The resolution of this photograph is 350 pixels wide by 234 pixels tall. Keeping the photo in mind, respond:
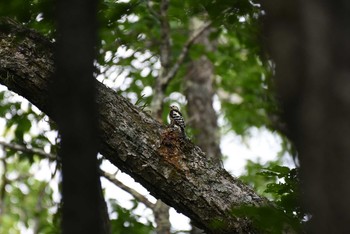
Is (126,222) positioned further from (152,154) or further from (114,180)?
(152,154)

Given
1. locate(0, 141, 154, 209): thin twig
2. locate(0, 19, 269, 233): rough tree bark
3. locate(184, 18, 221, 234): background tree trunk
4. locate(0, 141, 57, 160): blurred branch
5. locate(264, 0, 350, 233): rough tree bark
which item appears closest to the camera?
locate(264, 0, 350, 233): rough tree bark

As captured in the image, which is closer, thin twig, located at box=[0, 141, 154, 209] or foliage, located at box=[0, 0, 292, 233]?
foliage, located at box=[0, 0, 292, 233]

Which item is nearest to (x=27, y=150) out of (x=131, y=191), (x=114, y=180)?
(x=114, y=180)

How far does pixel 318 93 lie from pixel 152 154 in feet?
7.76

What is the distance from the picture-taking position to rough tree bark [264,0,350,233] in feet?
5.59

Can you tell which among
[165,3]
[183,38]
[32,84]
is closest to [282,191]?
[32,84]

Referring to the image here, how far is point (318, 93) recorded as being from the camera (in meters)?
1.75

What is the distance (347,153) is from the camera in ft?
5.57

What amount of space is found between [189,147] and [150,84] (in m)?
3.71

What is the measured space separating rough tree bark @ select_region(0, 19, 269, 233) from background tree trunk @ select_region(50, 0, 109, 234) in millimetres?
2134

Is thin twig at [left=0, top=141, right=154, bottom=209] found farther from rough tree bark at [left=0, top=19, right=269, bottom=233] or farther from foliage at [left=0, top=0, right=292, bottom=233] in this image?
rough tree bark at [left=0, top=19, right=269, bottom=233]

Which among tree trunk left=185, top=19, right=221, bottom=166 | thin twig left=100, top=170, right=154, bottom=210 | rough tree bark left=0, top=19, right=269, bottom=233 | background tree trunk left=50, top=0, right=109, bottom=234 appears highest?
tree trunk left=185, top=19, right=221, bottom=166

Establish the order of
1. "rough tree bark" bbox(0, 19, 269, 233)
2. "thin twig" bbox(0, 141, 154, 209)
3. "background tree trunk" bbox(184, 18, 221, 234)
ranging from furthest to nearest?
"background tree trunk" bbox(184, 18, 221, 234) < "thin twig" bbox(0, 141, 154, 209) < "rough tree bark" bbox(0, 19, 269, 233)

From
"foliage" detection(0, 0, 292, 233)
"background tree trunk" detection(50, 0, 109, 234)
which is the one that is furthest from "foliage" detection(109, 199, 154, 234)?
"background tree trunk" detection(50, 0, 109, 234)
